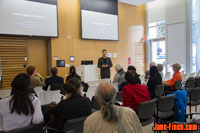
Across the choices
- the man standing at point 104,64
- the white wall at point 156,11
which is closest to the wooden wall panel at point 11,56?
the man standing at point 104,64

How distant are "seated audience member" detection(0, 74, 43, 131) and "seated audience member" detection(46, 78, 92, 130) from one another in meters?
0.20

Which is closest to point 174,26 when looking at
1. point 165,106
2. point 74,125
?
point 165,106

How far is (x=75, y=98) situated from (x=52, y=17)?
6333 mm

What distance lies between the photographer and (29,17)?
701 centimetres

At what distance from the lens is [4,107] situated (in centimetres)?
192

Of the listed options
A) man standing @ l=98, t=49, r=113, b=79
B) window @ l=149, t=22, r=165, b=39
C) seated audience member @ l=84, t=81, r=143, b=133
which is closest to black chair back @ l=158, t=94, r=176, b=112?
seated audience member @ l=84, t=81, r=143, b=133

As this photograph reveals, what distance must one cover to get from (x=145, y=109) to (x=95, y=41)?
6.98 m

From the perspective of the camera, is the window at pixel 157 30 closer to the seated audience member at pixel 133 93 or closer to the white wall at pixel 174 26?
the white wall at pixel 174 26

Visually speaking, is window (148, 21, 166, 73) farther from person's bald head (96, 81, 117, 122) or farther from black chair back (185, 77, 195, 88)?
person's bald head (96, 81, 117, 122)

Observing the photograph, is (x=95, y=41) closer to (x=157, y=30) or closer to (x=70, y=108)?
(x=157, y=30)

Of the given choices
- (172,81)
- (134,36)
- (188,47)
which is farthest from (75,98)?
(134,36)

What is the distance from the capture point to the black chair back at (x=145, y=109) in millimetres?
2592

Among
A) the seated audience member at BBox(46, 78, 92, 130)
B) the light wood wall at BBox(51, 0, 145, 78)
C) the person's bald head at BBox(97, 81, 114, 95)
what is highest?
the light wood wall at BBox(51, 0, 145, 78)

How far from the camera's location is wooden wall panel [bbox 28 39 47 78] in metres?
7.76
